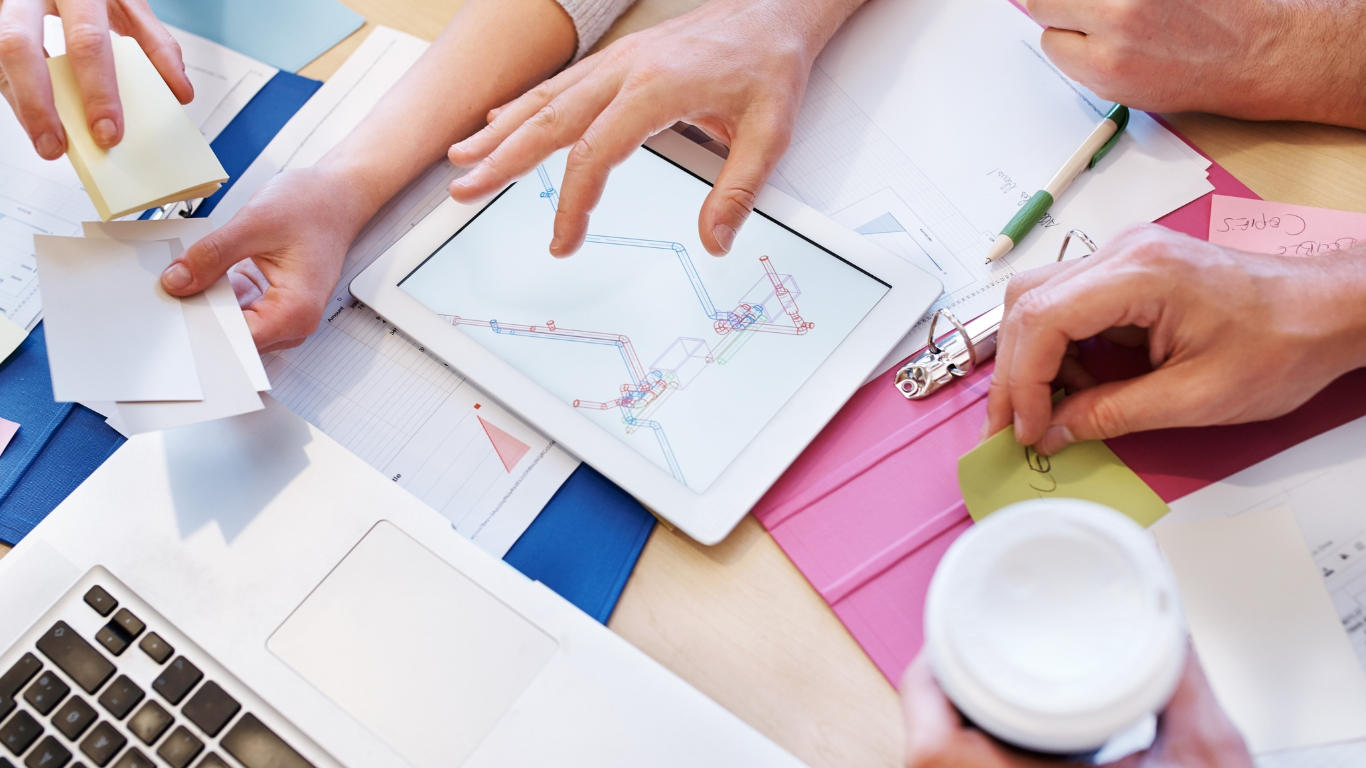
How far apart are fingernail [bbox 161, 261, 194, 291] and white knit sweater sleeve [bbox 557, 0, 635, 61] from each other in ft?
1.40

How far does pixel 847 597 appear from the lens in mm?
555

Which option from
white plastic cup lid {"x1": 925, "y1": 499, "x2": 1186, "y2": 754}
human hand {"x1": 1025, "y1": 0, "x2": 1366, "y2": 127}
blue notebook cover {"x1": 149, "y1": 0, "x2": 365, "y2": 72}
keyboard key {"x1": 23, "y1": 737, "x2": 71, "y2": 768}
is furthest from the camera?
blue notebook cover {"x1": 149, "y1": 0, "x2": 365, "y2": 72}

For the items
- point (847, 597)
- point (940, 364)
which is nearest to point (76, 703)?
point (847, 597)

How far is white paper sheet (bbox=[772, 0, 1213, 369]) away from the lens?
2.24 feet

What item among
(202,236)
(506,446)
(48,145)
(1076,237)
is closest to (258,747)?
(506,446)

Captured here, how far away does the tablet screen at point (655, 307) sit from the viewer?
0.60 metres

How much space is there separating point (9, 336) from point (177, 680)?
0.39 m

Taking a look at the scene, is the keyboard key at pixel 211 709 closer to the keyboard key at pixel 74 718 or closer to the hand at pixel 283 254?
the keyboard key at pixel 74 718

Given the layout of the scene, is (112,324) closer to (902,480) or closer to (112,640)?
(112,640)

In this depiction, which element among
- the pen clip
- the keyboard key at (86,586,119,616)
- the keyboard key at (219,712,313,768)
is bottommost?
the keyboard key at (219,712,313,768)

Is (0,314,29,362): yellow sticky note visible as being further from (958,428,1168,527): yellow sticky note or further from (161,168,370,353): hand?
(958,428,1168,527): yellow sticky note

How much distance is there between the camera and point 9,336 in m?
0.68

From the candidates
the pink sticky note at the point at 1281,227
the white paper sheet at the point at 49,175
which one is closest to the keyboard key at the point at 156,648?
the white paper sheet at the point at 49,175

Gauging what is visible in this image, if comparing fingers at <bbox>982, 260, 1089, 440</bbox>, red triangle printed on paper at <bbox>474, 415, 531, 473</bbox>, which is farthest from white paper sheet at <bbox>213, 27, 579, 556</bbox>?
fingers at <bbox>982, 260, 1089, 440</bbox>
